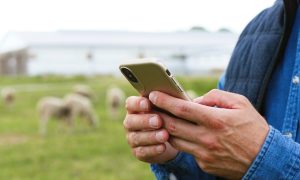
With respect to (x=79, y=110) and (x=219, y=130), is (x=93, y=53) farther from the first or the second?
(x=219, y=130)

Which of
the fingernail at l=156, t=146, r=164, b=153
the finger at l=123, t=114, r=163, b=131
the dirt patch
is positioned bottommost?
the dirt patch

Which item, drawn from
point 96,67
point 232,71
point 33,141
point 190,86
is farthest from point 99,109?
point 96,67

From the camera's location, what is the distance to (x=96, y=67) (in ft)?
178

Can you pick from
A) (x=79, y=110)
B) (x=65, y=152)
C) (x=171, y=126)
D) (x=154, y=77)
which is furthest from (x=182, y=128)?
(x=79, y=110)

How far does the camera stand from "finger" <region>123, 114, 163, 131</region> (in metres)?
1.68

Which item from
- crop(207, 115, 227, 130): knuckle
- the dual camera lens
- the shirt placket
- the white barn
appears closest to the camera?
crop(207, 115, 227, 130): knuckle

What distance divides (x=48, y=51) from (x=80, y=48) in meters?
2.86

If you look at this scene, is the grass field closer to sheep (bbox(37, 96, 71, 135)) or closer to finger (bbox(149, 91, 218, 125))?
sheep (bbox(37, 96, 71, 135))

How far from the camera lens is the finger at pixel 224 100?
157cm

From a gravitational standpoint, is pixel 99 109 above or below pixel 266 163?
below

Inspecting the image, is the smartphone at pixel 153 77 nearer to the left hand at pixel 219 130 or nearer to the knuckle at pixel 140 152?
the left hand at pixel 219 130

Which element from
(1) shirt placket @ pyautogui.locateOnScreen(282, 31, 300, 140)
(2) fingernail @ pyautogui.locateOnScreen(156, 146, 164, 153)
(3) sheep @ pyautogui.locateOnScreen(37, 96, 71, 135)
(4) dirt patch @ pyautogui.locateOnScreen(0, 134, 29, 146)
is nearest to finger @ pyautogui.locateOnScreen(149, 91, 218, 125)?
(2) fingernail @ pyautogui.locateOnScreen(156, 146, 164, 153)

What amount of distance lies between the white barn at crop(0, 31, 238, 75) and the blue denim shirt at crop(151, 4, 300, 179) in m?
45.9

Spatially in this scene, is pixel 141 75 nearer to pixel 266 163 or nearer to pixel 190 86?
pixel 266 163
